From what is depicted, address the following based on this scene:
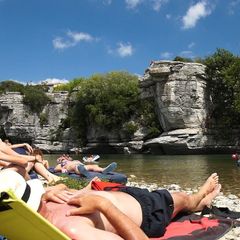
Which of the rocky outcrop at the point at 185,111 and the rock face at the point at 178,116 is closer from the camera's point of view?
the rocky outcrop at the point at 185,111

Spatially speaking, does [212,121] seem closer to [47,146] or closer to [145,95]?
[145,95]

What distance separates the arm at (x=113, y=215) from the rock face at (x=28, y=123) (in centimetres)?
5785

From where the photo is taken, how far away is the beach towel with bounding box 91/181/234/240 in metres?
4.83

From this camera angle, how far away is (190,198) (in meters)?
5.83

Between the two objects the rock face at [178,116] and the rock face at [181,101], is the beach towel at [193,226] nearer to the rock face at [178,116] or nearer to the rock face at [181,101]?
the rock face at [178,116]

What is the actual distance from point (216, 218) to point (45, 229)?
130 inches

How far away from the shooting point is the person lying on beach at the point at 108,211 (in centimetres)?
352

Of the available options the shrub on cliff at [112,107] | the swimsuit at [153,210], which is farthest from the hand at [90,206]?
the shrub on cliff at [112,107]

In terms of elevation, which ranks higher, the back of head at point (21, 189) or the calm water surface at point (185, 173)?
the back of head at point (21, 189)

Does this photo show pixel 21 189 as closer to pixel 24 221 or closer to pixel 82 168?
pixel 24 221

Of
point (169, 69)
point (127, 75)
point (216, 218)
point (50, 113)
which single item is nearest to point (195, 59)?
point (127, 75)

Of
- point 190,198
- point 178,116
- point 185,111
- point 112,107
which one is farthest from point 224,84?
point 190,198

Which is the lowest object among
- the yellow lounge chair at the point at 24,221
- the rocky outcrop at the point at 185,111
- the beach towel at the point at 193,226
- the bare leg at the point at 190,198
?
the beach towel at the point at 193,226

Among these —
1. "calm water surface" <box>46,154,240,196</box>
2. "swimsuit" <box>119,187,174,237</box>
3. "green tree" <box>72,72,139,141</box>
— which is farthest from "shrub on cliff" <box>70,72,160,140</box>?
"swimsuit" <box>119,187,174,237</box>
